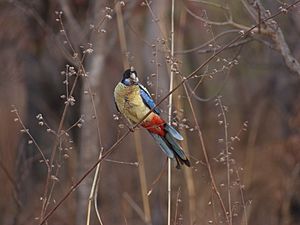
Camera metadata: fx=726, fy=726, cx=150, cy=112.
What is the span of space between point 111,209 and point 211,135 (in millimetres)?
1471

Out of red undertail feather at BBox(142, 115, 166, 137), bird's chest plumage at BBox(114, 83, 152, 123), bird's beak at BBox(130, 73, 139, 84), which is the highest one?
bird's beak at BBox(130, 73, 139, 84)

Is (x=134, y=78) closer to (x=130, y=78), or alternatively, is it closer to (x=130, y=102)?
(x=130, y=78)

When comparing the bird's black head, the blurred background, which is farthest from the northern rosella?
the blurred background

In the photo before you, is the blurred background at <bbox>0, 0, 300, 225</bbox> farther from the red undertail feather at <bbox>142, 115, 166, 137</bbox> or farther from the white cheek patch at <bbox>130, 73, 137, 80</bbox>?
the white cheek patch at <bbox>130, 73, 137, 80</bbox>

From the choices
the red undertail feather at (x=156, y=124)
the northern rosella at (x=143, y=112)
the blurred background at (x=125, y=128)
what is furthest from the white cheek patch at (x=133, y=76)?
the blurred background at (x=125, y=128)

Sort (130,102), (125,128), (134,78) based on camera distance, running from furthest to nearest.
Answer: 1. (125,128)
2. (130,102)
3. (134,78)

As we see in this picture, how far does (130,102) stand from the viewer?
2.94 meters

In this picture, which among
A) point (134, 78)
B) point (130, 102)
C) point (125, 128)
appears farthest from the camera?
point (125, 128)

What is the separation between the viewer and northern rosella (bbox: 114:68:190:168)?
2.89 m

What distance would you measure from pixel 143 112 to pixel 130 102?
0.08 metres

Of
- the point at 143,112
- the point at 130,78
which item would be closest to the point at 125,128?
the point at 143,112

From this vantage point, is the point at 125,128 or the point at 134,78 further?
the point at 125,128

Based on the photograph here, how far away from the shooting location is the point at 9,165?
5.81 m

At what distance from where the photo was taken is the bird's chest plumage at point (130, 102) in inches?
115
